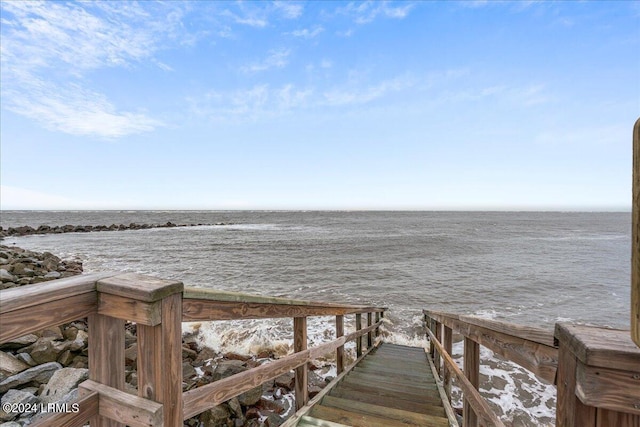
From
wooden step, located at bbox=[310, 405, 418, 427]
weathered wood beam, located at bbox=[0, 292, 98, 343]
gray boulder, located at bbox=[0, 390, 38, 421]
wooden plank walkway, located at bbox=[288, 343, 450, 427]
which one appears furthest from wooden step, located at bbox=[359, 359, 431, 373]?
weathered wood beam, located at bbox=[0, 292, 98, 343]

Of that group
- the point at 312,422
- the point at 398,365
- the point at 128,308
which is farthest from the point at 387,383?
the point at 128,308

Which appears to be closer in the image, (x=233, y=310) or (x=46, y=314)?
(x=46, y=314)

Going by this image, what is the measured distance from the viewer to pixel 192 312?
A: 136 centimetres

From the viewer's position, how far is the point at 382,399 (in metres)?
3.35

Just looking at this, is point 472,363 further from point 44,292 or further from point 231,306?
point 44,292

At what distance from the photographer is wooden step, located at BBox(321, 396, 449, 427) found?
107 inches

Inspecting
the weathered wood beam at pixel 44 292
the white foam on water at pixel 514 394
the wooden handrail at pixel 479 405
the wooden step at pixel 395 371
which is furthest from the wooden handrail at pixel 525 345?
the white foam on water at pixel 514 394

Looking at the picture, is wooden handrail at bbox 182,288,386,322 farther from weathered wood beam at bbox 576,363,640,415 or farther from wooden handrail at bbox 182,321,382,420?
weathered wood beam at bbox 576,363,640,415

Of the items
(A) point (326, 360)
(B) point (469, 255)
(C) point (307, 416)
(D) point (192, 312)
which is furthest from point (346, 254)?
(D) point (192, 312)

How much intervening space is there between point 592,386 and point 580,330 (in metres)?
0.17

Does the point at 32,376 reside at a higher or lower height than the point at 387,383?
higher

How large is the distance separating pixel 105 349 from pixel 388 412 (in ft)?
8.81

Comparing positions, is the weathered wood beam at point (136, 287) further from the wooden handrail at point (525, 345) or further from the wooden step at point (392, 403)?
the wooden step at point (392, 403)

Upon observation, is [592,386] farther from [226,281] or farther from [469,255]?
[469,255]
